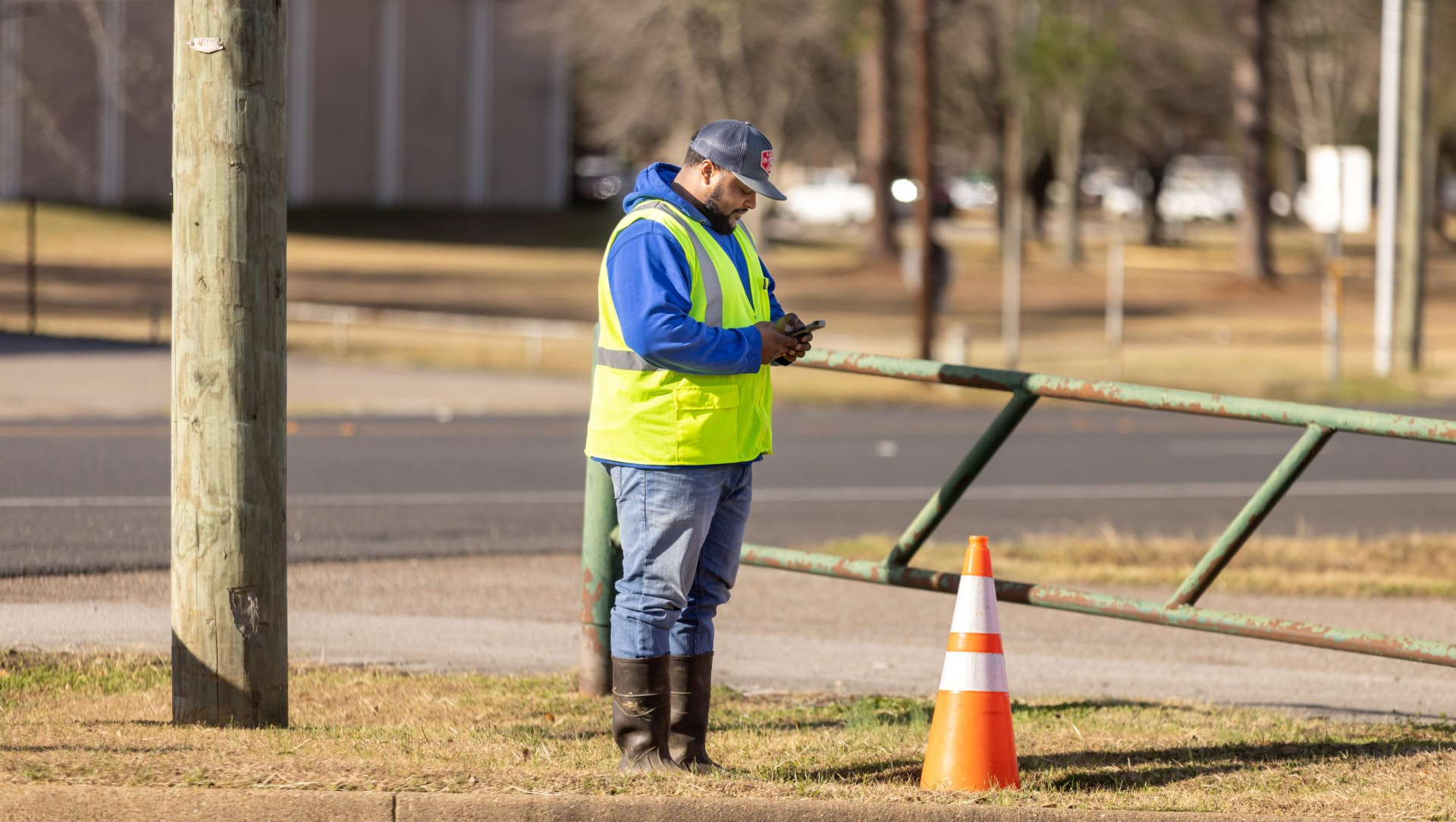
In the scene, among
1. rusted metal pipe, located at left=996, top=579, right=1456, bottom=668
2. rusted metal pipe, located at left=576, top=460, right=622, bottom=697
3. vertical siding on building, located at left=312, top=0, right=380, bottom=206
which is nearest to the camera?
rusted metal pipe, located at left=996, top=579, right=1456, bottom=668

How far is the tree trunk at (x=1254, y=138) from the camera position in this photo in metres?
39.3

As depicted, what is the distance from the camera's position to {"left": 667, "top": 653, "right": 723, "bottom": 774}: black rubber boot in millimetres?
4836

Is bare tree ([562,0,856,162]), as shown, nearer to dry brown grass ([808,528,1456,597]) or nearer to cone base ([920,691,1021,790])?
dry brown grass ([808,528,1456,597])

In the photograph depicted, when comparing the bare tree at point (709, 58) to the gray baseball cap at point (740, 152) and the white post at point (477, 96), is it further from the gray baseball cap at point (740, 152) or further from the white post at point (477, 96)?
the gray baseball cap at point (740, 152)

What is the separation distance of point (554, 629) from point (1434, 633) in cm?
385

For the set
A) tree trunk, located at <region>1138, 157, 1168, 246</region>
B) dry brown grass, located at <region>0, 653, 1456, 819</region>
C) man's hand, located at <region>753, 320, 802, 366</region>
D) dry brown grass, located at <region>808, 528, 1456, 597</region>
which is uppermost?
tree trunk, located at <region>1138, 157, 1168, 246</region>

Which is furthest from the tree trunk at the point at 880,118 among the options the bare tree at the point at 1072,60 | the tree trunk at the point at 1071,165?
the tree trunk at the point at 1071,165

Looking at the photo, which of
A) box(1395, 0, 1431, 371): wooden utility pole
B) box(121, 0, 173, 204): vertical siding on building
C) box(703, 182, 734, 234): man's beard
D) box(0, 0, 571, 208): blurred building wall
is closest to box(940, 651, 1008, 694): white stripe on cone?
box(703, 182, 734, 234): man's beard

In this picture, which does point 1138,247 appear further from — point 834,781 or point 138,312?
point 834,781

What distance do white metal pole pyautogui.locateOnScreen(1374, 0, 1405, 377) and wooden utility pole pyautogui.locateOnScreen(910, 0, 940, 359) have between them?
18.8 feet

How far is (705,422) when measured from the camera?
179 inches

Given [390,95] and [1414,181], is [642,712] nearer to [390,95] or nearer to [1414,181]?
[1414,181]

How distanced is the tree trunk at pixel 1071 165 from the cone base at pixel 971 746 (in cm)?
4050

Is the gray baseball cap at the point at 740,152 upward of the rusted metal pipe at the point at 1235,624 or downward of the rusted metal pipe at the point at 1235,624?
upward
